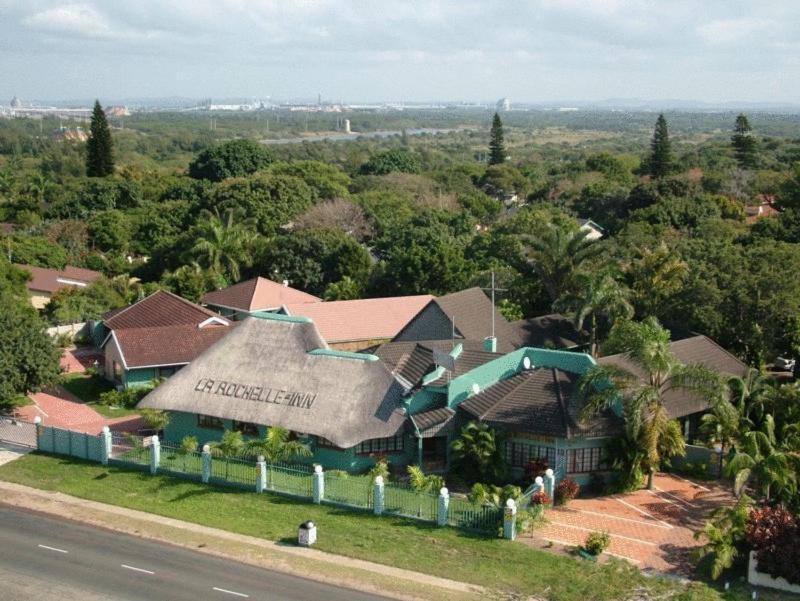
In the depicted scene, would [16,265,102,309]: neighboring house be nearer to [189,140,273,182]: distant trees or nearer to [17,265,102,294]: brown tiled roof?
[17,265,102,294]: brown tiled roof

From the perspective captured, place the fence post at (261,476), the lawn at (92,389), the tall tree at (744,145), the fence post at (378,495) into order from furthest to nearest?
1. the tall tree at (744,145)
2. the lawn at (92,389)
3. the fence post at (261,476)
4. the fence post at (378,495)

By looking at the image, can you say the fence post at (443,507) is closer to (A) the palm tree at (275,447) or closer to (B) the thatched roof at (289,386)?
(B) the thatched roof at (289,386)

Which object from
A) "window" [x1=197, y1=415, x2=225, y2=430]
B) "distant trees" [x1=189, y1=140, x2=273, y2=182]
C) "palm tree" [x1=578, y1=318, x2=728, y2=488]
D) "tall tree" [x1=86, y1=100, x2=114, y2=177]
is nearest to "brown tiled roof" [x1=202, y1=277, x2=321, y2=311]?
"window" [x1=197, y1=415, x2=225, y2=430]

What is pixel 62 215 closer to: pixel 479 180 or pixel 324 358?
pixel 479 180

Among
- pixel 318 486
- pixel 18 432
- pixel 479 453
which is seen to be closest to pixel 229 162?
pixel 18 432

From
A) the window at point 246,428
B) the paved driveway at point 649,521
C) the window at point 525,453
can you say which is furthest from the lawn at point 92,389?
the paved driveway at point 649,521

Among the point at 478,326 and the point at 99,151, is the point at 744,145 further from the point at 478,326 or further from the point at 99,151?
the point at 99,151

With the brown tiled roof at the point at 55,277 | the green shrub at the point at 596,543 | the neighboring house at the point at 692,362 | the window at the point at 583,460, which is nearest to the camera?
the green shrub at the point at 596,543

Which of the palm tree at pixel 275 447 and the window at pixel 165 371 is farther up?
the palm tree at pixel 275 447
